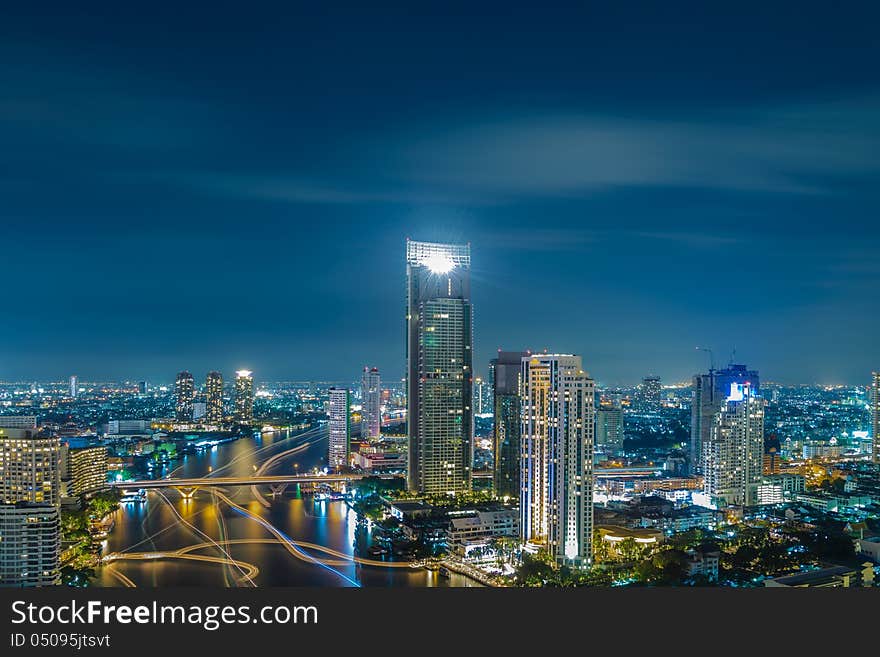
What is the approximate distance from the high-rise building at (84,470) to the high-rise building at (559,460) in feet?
17.3

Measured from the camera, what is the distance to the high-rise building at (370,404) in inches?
641

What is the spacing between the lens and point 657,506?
8.50 m

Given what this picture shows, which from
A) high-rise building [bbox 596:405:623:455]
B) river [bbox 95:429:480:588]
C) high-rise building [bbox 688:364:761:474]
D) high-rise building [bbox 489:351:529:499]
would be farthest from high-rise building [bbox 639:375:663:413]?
river [bbox 95:429:480:588]

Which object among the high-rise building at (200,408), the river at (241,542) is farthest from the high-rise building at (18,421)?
the high-rise building at (200,408)

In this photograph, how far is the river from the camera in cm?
571

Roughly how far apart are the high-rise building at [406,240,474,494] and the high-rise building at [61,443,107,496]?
3888 millimetres

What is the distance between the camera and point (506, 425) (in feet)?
31.1

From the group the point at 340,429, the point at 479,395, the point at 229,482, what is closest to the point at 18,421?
the point at 229,482

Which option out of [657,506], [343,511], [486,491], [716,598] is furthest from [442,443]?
[716,598]

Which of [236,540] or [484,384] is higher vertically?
[484,384]

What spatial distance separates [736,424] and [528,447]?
4616 millimetres

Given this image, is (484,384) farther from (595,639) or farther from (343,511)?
(595,639)

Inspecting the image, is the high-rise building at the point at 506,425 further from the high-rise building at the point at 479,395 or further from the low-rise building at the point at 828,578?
the low-rise building at the point at 828,578

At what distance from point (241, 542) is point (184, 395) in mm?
12923
